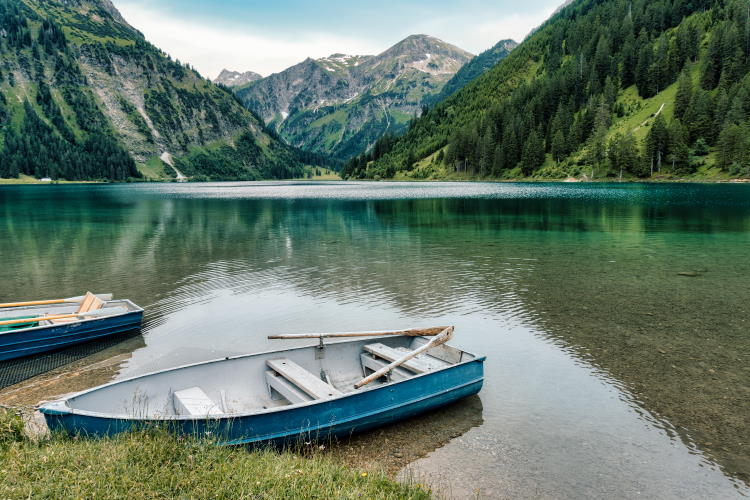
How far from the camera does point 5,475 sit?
316 inches

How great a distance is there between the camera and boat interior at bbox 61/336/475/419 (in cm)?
1135

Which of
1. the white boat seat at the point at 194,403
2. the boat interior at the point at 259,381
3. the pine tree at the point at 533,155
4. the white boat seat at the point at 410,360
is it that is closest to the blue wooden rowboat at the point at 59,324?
the boat interior at the point at 259,381

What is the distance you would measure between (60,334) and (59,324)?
21.2 inches

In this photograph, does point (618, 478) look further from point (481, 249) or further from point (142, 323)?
point (481, 249)

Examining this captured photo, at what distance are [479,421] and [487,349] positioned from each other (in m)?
6.12

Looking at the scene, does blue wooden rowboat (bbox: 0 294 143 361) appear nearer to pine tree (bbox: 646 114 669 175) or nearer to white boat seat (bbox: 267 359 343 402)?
white boat seat (bbox: 267 359 343 402)

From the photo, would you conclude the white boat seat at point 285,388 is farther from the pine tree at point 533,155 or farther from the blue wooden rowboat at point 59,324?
the pine tree at point 533,155

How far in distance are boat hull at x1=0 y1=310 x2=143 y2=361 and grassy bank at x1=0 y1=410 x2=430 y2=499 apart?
972 cm

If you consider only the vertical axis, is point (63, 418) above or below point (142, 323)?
above

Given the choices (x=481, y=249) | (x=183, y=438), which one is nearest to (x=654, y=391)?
(x=183, y=438)

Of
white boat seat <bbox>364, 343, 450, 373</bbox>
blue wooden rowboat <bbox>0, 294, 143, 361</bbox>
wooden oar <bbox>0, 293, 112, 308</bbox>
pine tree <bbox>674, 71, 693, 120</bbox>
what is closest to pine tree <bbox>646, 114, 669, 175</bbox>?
pine tree <bbox>674, 71, 693, 120</bbox>

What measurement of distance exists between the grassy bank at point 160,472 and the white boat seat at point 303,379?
2.27 m

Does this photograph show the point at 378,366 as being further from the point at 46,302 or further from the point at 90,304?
the point at 46,302

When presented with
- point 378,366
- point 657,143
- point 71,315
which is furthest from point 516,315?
point 657,143
